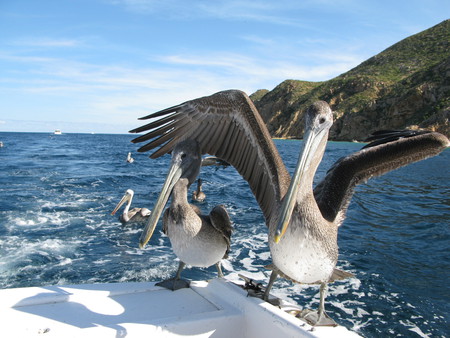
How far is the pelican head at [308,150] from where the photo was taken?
2475 mm

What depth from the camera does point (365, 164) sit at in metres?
3.20

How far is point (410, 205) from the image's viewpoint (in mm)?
11547

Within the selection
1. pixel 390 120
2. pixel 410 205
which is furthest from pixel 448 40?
pixel 410 205

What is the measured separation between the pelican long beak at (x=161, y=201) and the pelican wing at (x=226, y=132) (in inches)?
18.0

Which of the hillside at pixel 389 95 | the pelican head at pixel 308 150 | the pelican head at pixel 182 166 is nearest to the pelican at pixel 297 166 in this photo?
the pelican head at pixel 308 150

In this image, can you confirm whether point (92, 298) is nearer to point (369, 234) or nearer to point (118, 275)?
point (118, 275)

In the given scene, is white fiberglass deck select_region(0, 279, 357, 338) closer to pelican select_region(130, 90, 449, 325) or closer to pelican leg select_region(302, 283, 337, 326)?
pelican leg select_region(302, 283, 337, 326)

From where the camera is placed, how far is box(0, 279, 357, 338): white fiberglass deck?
2.24m

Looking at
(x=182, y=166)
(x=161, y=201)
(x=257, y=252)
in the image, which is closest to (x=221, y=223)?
(x=182, y=166)

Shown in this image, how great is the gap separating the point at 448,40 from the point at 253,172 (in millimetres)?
65480

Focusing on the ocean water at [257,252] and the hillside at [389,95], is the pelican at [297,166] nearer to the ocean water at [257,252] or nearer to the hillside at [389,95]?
the ocean water at [257,252]

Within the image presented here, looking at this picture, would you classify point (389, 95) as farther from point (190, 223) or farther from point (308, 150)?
point (308, 150)

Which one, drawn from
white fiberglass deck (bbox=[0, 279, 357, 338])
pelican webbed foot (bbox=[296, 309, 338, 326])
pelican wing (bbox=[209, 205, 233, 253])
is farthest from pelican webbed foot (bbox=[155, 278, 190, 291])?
pelican webbed foot (bbox=[296, 309, 338, 326])

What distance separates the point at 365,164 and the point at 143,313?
80.5 inches
